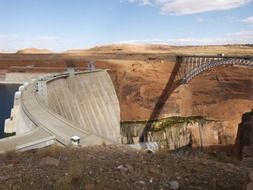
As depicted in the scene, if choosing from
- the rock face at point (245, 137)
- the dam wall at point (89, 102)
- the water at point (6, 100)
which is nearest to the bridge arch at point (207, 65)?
the rock face at point (245, 137)

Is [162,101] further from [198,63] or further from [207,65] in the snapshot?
[198,63]

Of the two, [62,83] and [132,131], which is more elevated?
[62,83]

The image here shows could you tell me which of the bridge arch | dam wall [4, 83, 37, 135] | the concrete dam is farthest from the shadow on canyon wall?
dam wall [4, 83, 37, 135]

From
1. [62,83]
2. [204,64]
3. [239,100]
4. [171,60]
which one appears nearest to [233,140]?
[239,100]

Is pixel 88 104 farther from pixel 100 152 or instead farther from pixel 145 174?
pixel 145 174

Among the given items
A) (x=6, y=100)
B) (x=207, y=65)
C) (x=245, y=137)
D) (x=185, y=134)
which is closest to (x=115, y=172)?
(x=245, y=137)

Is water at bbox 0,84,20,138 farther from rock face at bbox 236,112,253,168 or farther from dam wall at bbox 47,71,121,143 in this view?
rock face at bbox 236,112,253,168
